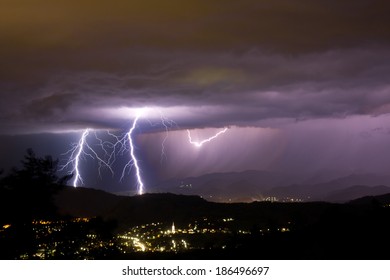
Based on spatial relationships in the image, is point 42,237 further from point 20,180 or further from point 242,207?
point 242,207

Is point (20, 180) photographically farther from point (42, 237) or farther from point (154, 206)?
point (154, 206)

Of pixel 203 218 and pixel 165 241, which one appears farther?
pixel 203 218

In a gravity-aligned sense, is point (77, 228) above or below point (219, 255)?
above

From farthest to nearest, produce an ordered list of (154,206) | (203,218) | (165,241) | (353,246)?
(154,206), (203,218), (165,241), (353,246)

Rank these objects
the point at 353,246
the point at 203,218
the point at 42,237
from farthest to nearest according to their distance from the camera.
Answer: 1. the point at 203,218
2. the point at 42,237
3. the point at 353,246
